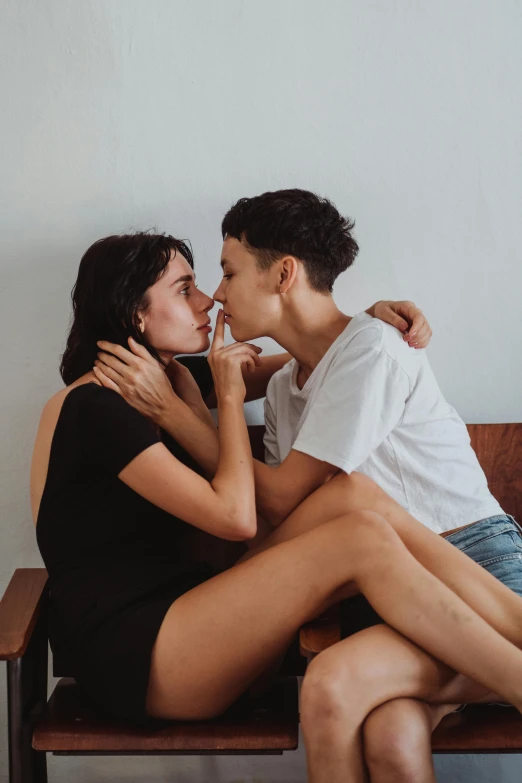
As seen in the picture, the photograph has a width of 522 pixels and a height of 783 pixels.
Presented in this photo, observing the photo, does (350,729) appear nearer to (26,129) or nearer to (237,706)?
(237,706)

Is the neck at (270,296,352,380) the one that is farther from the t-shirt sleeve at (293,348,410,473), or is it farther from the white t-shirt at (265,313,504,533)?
the t-shirt sleeve at (293,348,410,473)

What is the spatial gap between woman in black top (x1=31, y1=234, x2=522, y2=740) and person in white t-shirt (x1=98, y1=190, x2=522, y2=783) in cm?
9

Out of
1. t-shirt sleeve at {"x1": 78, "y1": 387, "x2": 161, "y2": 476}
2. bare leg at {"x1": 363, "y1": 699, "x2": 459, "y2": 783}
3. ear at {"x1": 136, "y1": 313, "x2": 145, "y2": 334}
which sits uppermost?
ear at {"x1": 136, "y1": 313, "x2": 145, "y2": 334}

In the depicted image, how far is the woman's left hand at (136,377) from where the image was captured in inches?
74.0

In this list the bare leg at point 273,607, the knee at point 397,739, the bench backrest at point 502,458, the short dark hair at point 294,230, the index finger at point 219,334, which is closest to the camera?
the knee at point 397,739

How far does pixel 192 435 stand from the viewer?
1916 millimetres

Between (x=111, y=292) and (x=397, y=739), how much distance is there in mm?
1129

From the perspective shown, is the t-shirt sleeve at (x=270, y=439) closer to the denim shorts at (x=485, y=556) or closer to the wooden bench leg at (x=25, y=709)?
the denim shorts at (x=485, y=556)

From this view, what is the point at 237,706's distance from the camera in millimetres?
1723

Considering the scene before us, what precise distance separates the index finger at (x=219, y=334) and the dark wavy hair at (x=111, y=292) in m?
0.19

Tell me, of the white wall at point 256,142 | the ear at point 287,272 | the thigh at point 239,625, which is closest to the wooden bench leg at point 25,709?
the thigh at point 239,625

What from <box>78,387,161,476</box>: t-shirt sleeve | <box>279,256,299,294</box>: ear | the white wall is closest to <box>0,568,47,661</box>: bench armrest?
<box>78,387,161,476</box>: t-shirt sleeve

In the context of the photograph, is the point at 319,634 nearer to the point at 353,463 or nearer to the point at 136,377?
the point at 353,463

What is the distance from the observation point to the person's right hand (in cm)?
196
